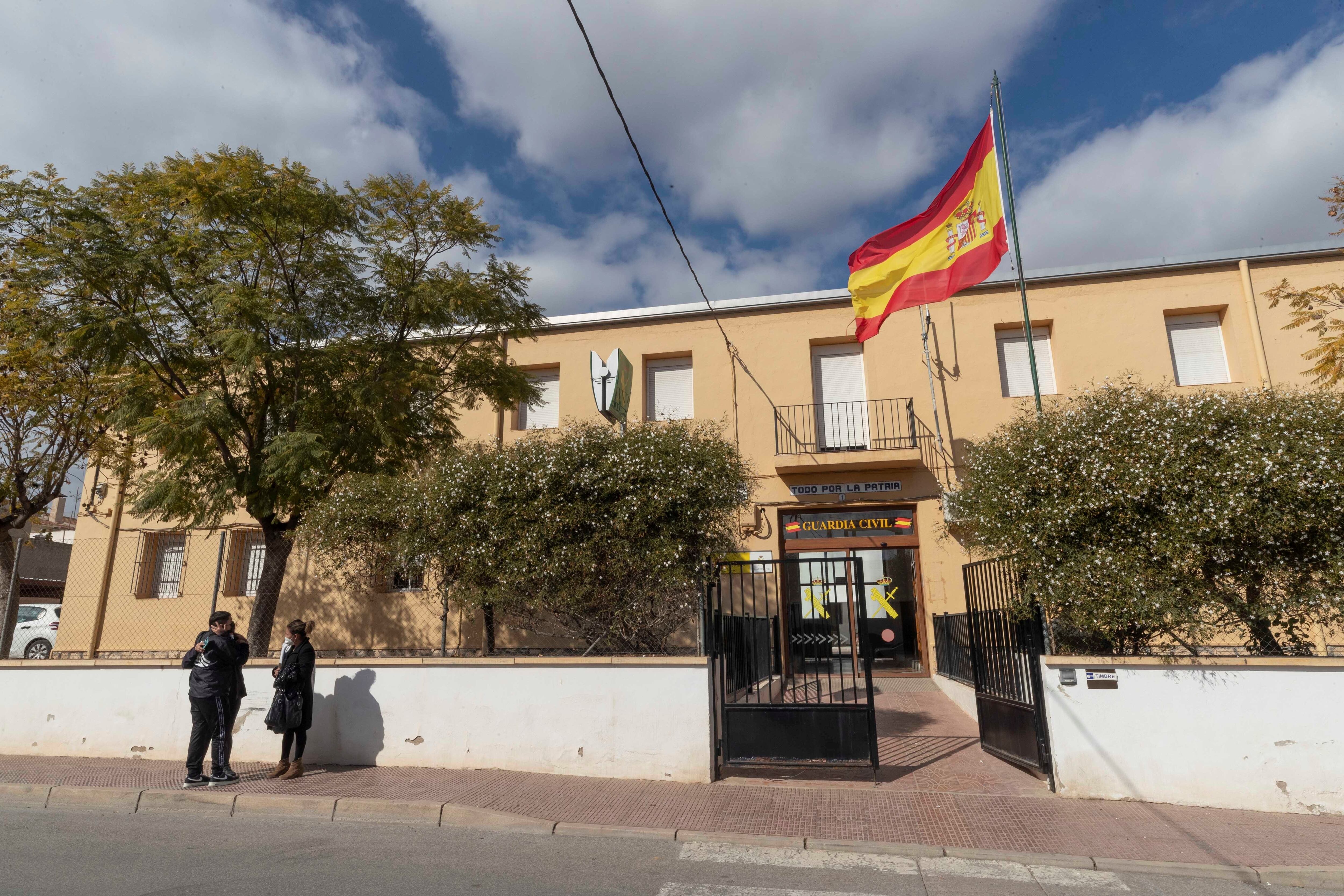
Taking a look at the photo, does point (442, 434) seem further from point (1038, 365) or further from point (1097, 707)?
point (1038, 365)

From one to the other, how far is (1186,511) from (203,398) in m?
10.5

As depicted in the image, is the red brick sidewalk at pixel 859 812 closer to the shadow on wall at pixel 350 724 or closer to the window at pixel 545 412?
the shadow on wall at pixel 350 724

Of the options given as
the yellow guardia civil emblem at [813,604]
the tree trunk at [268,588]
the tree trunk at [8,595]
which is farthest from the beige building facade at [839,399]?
the yellow guardia civil emblem at [813,604]

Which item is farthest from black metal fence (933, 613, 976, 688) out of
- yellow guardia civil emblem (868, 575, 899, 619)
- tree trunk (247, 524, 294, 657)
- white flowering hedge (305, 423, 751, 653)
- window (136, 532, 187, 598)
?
window (136, 532, 187, 598)

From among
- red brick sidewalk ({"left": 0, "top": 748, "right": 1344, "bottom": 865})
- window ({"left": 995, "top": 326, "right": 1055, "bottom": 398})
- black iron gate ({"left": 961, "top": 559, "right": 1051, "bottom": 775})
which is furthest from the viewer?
window ({"left": 995, "top": 326, "right": 1055, "bottom": 398})

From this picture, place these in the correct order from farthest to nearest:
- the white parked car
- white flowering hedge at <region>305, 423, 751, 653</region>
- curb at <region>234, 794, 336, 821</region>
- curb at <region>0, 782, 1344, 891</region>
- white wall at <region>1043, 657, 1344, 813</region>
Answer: the white parked car
white flowering hedge at <region>305, 423, 751, 653</region>
curb at <region>234, 794, 336, 821</region>
white wall at <region>1043, 657, 1344, 813</region>
curb at <region>0, 782, 1344, 891</region>

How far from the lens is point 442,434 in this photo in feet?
36.9

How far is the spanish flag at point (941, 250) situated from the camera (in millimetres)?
9734

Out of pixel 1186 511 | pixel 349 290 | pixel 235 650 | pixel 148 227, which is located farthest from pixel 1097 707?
pixel 148 227

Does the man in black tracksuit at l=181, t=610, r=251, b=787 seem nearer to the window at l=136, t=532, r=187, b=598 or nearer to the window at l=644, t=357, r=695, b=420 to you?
the window at l=644, t=357, r=695, b=420

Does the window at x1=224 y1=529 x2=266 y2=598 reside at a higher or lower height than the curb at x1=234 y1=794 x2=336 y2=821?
higher

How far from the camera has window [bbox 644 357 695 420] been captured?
1478cm

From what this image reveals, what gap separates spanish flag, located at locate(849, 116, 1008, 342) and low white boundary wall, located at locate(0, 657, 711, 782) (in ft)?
21.1

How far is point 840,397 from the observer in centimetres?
1427
